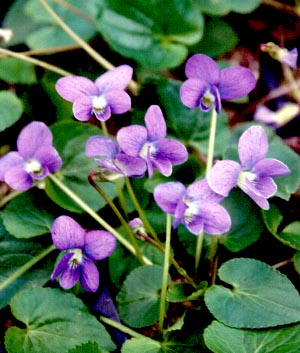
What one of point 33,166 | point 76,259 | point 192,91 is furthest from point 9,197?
point 192,91

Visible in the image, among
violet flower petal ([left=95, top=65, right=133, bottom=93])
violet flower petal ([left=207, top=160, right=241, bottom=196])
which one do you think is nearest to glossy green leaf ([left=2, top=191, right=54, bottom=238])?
violet flower petal ([left=95, top=65, right=133, bottom=93])

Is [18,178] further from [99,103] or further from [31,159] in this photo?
[99,103]

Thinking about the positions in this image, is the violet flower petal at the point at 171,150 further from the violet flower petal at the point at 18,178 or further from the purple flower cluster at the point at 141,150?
the violet flower petal at the point at 18,178

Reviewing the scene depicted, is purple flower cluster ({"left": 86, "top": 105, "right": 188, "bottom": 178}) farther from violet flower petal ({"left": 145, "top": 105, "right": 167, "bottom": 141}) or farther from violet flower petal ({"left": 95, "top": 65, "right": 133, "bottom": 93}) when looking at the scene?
violet flower petal ({"left": 95, "top": 65, "right": 133, "bottom": 93})

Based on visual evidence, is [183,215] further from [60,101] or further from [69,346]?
[60,101]

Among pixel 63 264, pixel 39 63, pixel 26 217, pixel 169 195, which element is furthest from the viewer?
pixel 39 63

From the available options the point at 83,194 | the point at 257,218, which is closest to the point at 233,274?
the point at 257,218
